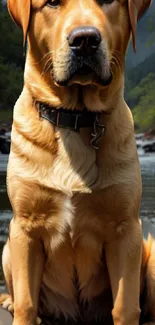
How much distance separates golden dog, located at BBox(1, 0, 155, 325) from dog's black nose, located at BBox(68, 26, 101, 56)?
0.06 meters

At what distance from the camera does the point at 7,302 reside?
410 cm

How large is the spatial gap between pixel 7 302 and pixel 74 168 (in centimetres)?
101

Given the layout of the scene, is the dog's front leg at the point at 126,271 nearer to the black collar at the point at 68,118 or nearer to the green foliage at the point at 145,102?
the black collar at the point at 68,118

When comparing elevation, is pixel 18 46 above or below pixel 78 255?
below

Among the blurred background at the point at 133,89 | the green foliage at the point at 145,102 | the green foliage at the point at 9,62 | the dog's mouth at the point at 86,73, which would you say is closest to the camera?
the dog's mouth at the point at 86,73

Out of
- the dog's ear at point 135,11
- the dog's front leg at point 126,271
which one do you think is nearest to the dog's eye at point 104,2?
the dog's ear at point 135,11

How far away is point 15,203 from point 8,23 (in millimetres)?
41785

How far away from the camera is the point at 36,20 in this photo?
355 cm

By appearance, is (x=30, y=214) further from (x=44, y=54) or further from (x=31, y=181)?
(x=44, y=54)

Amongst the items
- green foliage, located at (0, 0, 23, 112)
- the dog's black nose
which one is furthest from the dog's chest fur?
green foliage, located at (0, 0, 23, 112)

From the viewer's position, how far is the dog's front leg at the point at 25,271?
361 cm

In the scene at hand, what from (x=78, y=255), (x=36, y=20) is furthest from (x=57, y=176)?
(x=36, y=20)

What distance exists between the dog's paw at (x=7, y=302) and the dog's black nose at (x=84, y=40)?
1620 millimetres

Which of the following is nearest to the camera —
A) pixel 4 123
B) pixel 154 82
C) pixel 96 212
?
pixel 96 212
